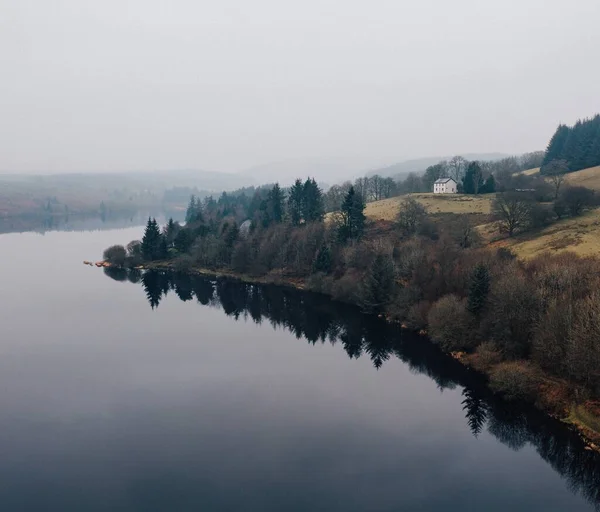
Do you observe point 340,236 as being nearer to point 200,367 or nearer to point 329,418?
point 200,367

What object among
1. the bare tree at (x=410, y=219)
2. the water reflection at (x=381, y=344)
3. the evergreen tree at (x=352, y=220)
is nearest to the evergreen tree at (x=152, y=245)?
the water reflection at (x=381, y=344)

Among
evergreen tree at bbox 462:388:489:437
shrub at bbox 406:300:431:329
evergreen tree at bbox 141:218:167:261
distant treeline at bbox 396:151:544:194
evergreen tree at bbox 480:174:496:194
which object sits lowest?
evergreen tree at bbox 462:388:489:437

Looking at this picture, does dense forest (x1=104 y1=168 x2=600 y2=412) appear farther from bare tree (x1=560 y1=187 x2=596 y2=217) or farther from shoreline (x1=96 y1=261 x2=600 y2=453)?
bare tree (x1=560 y1=187 x2=596 y2=217)

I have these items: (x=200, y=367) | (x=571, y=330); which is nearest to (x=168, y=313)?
(x=200, y=367)

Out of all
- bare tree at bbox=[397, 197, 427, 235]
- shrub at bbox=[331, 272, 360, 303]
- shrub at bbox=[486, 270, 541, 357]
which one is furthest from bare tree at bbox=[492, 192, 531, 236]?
shrub at bbox=[486, 270, 541, 357]

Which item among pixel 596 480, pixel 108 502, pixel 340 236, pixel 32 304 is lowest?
pixel 596 480

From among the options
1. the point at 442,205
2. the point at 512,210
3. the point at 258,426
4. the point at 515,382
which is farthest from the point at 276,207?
the point at 258,426

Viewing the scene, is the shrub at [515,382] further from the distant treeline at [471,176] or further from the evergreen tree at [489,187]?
the evergreen tree at [489,187]
